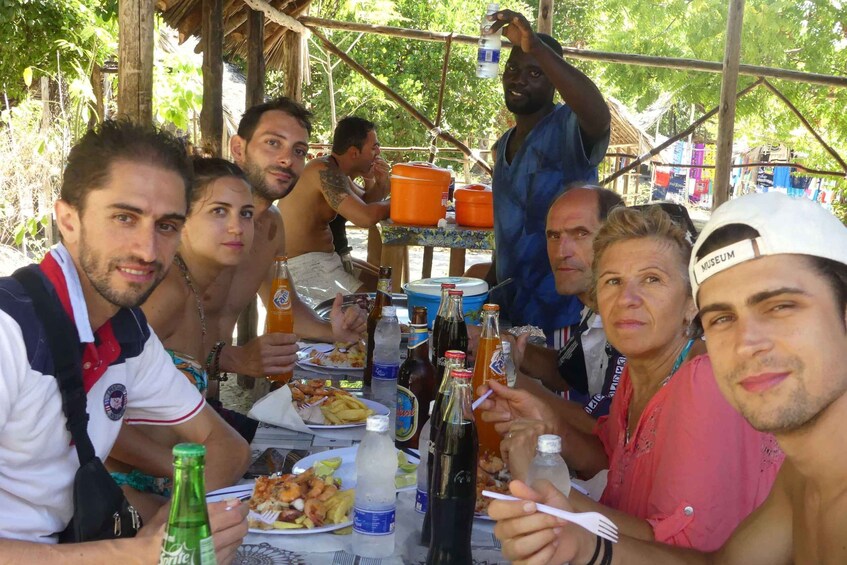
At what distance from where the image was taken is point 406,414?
2.26 metres

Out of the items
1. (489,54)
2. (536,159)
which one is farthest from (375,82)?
(536,159)

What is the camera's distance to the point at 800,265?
4.53 feet

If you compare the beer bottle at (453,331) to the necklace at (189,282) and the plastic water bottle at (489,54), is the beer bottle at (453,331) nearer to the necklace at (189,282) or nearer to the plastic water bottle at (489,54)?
the necklace at (189,282)

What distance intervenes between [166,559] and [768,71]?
25.5ft

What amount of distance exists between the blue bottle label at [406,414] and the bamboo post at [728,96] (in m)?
5.13

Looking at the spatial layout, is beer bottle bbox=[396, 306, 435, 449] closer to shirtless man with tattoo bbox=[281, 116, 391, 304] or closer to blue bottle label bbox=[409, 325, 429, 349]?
blue bottle label bbox=[409, 325, 429, 349]

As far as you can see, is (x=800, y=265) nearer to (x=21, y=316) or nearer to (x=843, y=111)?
(x=21, y=316)

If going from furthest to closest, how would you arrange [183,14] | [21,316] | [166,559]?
[183,14], [21,316], [166,559]

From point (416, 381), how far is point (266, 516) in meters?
0.75

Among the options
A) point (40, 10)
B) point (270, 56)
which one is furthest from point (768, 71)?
point (40, 10)

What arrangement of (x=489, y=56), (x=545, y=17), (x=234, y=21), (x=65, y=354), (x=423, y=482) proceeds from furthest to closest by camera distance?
(x=234, y=21), (x=545, y=17), (x=489, y=56), (x=423, y=482), (x=65, y=354)

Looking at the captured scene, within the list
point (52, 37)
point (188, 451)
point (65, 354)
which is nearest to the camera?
point (188, 451)

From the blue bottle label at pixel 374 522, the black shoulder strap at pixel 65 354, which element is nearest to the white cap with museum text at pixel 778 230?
the blue bottle label at pixel 374 522

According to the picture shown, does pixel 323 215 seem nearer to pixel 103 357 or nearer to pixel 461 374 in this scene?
pixel 103 357
